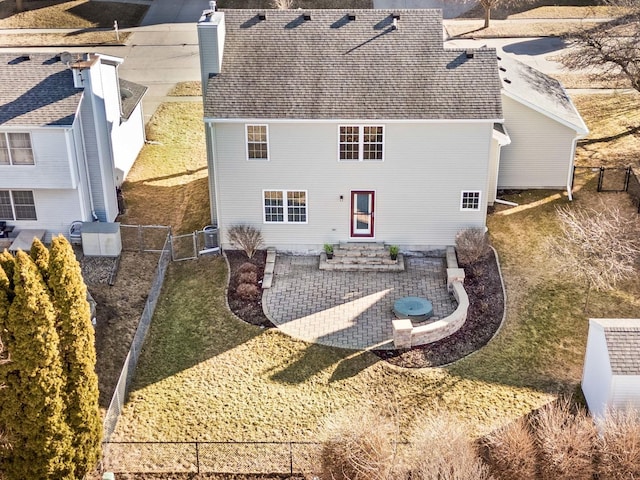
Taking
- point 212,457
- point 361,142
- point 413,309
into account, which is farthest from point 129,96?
point 212,457

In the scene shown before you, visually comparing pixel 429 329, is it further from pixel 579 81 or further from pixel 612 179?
pixel 579 81

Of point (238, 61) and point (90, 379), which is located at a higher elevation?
point (238, 61)

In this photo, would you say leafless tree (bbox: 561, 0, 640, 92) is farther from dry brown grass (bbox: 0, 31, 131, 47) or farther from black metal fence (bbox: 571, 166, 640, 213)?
dry brown grass (bbox: 0, 31, 131, 47)

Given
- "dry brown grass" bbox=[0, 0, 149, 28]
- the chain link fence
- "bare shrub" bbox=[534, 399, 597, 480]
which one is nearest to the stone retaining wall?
"bare shrub" bbox=[534, 399, 597, 480]

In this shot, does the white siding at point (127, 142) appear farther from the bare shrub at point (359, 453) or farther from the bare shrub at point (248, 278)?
the bare shrub at point (359, 453)

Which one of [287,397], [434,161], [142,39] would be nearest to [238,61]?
[434,161]

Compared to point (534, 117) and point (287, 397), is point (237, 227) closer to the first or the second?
point (287, 397)
